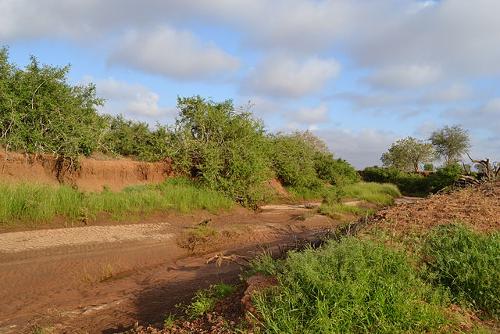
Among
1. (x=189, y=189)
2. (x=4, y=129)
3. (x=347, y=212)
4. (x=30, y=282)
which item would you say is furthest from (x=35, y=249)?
(x=347, y=212)

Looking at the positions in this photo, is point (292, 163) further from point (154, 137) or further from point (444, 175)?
point (444, 175)

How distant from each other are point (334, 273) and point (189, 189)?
445 inches

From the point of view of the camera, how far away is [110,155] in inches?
639

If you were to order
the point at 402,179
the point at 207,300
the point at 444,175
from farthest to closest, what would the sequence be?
1. the point at 402,179
2. the point at 444,175
3. the point at 207,300

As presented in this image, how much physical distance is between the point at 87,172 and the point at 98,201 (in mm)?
2025

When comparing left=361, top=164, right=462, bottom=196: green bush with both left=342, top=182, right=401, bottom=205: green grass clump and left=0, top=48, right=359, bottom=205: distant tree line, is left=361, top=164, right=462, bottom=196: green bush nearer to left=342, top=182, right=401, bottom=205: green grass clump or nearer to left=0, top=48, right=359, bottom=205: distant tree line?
left=342, top=182, right=401, bottom=205: green grass clump

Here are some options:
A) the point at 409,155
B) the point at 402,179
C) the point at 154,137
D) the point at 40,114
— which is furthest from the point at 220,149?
the point at 409,155

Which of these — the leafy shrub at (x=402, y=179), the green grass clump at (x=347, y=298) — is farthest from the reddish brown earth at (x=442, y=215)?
the leafy shrub at (x=402, y=179)

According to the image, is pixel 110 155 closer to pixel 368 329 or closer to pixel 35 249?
pixel 35 249

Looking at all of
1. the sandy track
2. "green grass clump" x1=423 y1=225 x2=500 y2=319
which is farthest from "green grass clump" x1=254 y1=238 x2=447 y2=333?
the sandy track

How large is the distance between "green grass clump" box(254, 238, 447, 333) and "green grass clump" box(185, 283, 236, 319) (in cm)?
78

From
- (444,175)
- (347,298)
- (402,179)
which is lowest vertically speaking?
(347,298)

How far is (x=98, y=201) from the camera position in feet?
41.6

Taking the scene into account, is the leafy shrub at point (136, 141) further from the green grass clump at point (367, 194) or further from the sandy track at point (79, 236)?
the green grass clump at point (367, 194)
